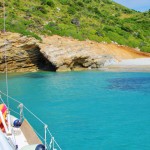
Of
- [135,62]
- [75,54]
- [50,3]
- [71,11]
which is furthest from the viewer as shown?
[71,11]

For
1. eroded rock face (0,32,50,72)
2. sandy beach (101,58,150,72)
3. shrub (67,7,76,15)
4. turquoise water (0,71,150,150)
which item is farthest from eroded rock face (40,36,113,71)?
shrub (67,7,76,15)

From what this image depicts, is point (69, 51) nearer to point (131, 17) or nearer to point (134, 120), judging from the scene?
point (134, 120)

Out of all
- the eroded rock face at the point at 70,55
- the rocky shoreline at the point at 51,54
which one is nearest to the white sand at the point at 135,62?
the rocky shoreline at the point at 51,54

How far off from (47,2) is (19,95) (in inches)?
1384

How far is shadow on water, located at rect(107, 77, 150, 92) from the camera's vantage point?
3046 centimetres

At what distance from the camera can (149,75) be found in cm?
3941

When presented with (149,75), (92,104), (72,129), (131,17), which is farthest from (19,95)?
(131,17)

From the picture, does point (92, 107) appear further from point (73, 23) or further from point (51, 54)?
point (73, 23)

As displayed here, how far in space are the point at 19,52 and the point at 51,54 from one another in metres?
4.40

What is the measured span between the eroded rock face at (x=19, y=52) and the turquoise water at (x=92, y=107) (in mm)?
7069

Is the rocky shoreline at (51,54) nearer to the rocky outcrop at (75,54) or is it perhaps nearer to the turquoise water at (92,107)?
the rocky outcrop at (75,54)

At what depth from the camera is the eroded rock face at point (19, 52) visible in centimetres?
4471

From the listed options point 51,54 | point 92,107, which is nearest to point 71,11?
point 51,54

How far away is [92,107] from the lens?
73.7 ft
